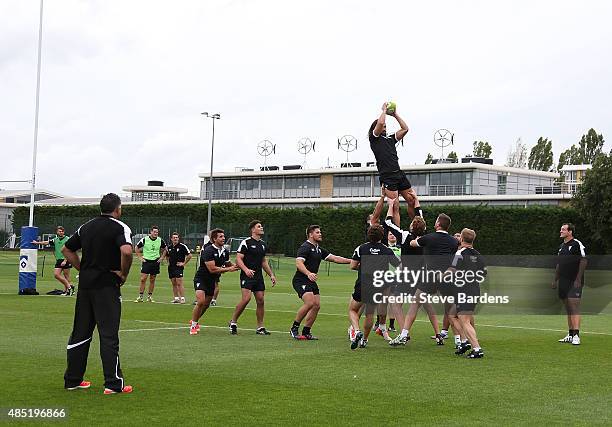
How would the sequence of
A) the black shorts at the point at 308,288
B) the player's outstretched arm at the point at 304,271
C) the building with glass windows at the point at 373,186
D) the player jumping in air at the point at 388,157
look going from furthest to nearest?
the building with glass windows at the point at 373,186
the black shorts at the point at 308,288
the player's outstretched arm at the point at 304,271
the player jumping in air at the point at 388,157

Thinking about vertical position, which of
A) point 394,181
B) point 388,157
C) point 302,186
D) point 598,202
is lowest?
point 394,181

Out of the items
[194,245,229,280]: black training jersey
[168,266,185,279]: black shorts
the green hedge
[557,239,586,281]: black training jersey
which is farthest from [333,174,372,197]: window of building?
[557,239,586,281]: black training jersey

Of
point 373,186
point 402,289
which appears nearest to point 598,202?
point 373,186

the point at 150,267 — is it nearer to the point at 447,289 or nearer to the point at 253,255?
the point at 253,255

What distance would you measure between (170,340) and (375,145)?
4757 millimetres

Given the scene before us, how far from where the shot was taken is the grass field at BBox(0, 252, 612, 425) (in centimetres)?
934

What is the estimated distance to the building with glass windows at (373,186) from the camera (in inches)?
3408

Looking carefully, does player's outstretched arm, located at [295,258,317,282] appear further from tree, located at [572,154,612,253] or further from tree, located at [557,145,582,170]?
tree, located at [557,145,582,170]

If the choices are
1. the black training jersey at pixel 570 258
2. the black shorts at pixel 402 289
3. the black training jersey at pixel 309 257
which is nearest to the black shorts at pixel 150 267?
the black training jersey at pixel 309 257

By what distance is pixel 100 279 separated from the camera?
10.5 meters

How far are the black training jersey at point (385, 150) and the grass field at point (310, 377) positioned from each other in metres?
2.96

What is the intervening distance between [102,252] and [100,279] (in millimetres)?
299

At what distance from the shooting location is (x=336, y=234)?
71125mm

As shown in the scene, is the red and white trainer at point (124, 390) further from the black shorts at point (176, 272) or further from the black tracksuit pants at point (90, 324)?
the black shorts at point (176, 272)
